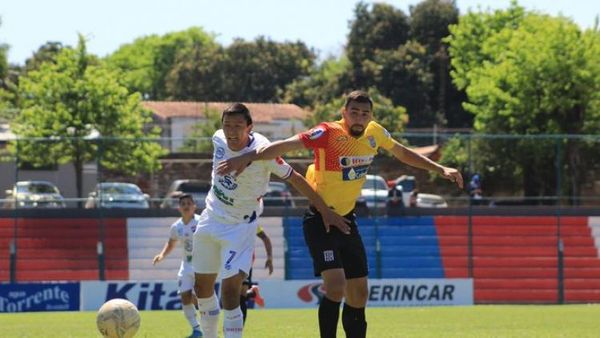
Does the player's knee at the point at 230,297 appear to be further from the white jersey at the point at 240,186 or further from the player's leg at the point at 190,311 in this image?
the player's leg at the point at 190,311

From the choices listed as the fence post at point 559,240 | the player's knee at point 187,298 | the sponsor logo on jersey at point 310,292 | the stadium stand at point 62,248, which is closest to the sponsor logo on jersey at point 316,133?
the player's knee at point 187,298

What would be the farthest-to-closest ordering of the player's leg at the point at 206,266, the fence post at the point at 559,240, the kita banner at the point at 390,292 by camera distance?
1. the fence post at the point at 559,240
2. the kita banner at the point at 390,292
3. the player's leg at the point at 206,266

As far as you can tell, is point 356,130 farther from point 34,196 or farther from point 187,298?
point 34,196

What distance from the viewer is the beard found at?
405 inches

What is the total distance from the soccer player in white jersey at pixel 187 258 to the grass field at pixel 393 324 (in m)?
0.33

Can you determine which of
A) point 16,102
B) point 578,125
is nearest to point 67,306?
point 578,125

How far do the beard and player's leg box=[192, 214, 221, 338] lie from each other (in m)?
1.50

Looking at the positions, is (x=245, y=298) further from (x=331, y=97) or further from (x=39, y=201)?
(x=331, y=97)

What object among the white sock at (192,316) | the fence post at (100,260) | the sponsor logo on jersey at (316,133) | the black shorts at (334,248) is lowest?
the fence post at (100,260)

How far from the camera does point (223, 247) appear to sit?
10.6 m

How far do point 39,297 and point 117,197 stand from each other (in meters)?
5.24

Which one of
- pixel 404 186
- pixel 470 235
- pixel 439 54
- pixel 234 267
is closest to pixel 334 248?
pixel 234 267

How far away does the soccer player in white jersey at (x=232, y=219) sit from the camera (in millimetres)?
10133

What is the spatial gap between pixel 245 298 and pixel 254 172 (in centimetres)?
394
